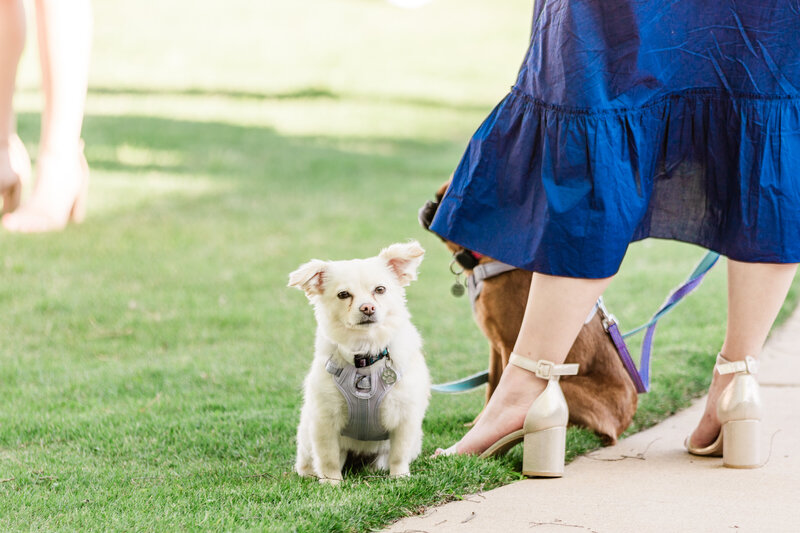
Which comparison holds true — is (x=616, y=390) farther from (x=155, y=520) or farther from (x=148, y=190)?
(x=148, y=190)

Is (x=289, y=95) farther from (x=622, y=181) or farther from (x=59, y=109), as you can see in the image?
(x=622, y=181)

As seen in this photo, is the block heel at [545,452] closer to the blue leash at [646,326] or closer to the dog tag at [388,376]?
the dog tag at [388,376]

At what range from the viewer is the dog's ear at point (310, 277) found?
288 cm

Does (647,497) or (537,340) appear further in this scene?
(537,340)

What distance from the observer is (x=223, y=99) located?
1373 cm

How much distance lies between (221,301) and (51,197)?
281cm

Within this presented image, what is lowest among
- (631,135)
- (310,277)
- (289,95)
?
(310,277)

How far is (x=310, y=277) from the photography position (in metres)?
2.90

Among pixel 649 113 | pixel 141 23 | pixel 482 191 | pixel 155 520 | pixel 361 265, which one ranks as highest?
pixel 141 23

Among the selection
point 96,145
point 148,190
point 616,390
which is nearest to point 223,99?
point 96,145

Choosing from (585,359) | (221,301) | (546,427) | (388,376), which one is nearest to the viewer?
(546,427)

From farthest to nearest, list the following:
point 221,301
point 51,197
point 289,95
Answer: point 289,95
point 221,301
point 51,197

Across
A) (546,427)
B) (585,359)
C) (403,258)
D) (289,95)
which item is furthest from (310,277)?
(289,95)

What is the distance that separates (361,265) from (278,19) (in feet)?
56.3
